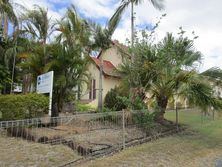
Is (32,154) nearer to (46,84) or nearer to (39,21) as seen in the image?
(46,84)

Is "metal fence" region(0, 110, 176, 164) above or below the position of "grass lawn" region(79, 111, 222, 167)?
above

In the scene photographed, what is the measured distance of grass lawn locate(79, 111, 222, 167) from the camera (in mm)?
7629

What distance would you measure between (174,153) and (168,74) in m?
5.17

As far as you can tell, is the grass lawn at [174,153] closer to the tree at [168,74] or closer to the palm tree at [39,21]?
the tree at [168,74]

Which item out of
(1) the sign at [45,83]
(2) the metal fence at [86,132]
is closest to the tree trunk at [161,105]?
(2) the metal fence at [86,132]

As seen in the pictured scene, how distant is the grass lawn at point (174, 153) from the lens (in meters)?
7.63

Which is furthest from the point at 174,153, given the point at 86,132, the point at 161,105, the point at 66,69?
the point at 66,69

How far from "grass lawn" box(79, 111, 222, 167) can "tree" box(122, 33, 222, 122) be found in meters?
1.67

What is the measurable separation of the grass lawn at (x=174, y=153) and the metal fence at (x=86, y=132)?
0.41 meters

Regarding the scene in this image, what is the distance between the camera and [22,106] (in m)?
10.1

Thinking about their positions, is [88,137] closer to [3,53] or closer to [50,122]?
[50,122]

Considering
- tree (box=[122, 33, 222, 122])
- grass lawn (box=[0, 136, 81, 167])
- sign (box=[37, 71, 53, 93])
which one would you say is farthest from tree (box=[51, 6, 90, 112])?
grass lawn (box=[0, 136, 81, 167])

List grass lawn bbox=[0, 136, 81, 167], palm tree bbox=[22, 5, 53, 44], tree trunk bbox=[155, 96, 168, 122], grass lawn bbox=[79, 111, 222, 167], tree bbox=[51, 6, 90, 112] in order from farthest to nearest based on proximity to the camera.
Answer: palm tree bbox=[22, 5, 53, 44]
tree trunk bbox=[155, 96, 168, 122]
tree bbox=[51, 6, 90, 112]
grass lawn bbox=[79, 111, 222, 167]
grass lawn bbox=[0, 136, 81, 167]

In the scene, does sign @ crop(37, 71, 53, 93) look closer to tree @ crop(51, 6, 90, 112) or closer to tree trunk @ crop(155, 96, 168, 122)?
tree @ crop(51, 6, 90, 112)
